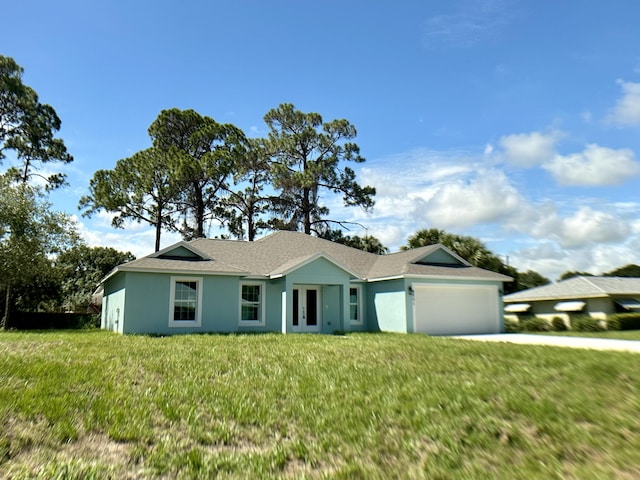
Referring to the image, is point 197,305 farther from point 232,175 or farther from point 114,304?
point 232,175

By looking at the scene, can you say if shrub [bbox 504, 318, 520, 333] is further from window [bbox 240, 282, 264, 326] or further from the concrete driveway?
window [bbox 240, 282, 264, 326]

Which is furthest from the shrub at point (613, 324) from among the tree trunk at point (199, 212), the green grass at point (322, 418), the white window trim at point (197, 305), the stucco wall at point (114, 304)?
the tree trunk at point (199, 212)

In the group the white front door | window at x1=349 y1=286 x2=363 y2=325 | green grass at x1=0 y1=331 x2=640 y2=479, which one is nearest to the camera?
green grass at x1=0 y1=331 x2=640 y2=479

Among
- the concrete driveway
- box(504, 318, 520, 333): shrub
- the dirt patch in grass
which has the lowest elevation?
the dirt patch in grass

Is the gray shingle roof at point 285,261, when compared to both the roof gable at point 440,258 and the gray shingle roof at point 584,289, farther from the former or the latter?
the gray shingle roof at point 584,289

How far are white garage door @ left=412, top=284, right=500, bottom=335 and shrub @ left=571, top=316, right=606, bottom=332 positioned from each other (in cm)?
418

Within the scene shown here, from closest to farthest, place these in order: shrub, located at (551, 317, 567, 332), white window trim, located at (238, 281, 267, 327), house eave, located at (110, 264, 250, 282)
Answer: house eave, located at (110, 264, 250, 282)
white window trim, located at (238, 281, 267, 327)
shrub, located at (551, 317, 567, 332)

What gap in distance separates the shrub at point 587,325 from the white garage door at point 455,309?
418cm

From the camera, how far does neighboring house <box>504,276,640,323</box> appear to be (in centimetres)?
2400

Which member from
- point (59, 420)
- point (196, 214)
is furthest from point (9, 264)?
point (59, 420)

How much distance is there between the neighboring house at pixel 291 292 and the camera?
17109 millimetres

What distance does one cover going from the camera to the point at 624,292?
2402cm

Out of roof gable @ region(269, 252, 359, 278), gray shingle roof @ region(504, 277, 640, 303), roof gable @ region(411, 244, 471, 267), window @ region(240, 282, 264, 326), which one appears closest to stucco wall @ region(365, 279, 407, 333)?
roof gable @ region(269, 252, 359, 278)

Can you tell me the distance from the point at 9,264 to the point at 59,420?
20525mm
